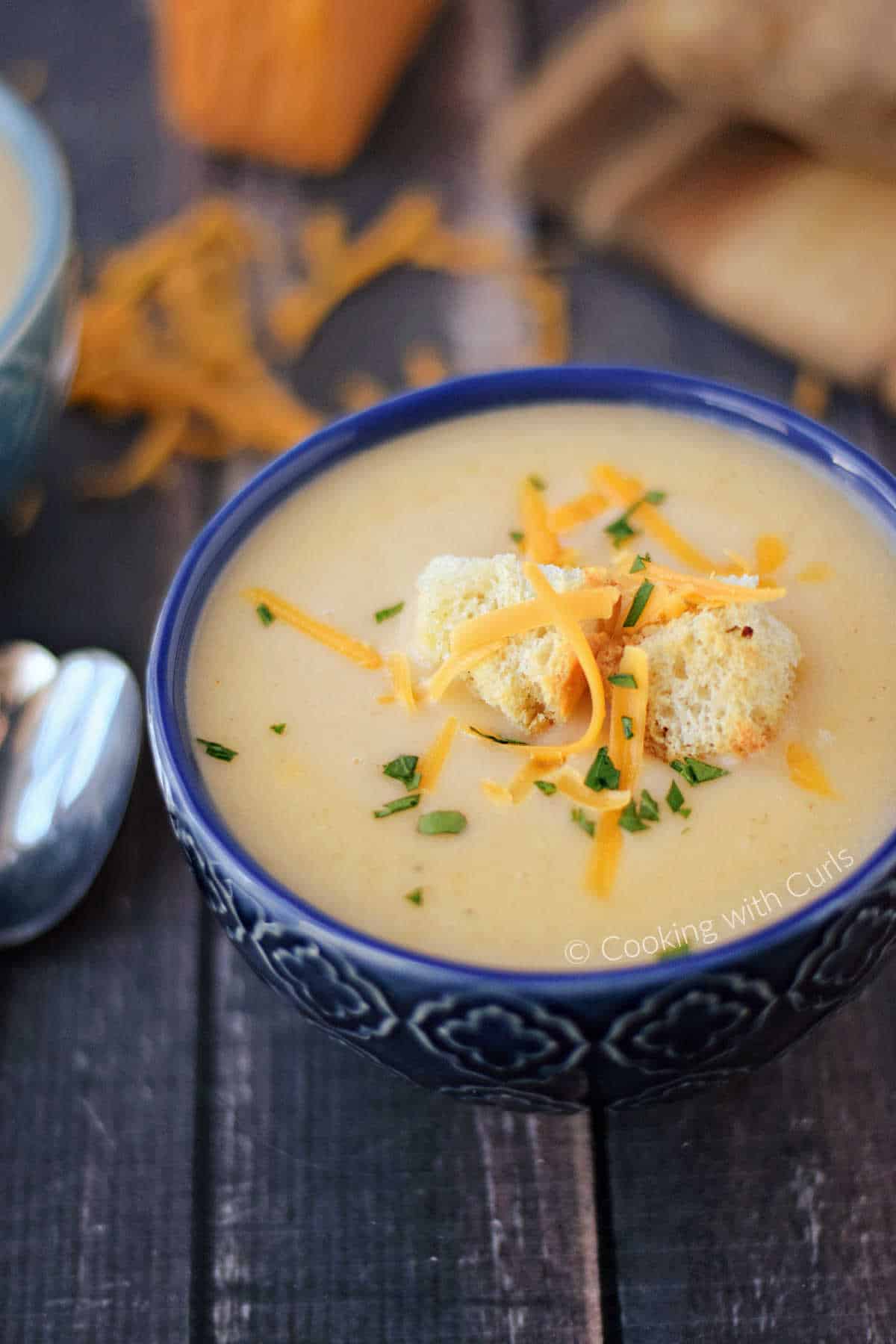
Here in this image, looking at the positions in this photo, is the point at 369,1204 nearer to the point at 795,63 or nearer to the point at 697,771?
the point at 697,771

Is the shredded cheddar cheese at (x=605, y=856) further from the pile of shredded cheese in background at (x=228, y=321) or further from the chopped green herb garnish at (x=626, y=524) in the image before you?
the pile of shredded cheese in background at (x=228, y=321)

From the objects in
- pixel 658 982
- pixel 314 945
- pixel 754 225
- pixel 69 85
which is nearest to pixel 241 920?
pixel 314 945

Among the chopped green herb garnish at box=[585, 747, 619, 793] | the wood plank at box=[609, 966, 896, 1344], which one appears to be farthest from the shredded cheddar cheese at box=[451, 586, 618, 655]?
the wood plank at box=[609, 966, 896, 1344]

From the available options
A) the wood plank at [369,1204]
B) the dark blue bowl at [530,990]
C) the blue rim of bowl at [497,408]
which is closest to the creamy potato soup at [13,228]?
the blue rim of bowl at [497,408]

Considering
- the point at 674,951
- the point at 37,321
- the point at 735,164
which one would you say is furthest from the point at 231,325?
the point at 674,951

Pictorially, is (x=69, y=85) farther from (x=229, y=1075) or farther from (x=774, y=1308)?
(x=774, y=1308)

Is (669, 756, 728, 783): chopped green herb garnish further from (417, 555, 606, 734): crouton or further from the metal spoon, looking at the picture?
the metal spoon
